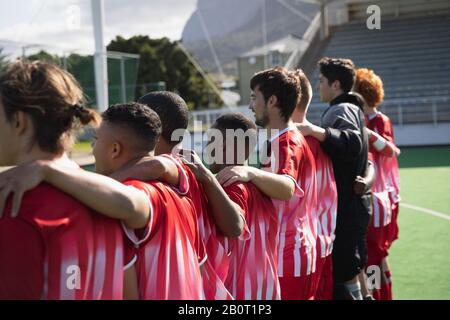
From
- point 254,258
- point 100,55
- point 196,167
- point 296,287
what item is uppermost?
point 100,55

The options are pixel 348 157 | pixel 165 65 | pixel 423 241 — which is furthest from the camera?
pixel 165 65

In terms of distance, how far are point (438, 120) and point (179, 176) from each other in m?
19.6

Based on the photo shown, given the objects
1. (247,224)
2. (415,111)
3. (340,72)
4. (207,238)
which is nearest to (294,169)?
(247,224)

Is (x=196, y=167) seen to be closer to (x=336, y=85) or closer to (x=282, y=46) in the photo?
(x=336, y=85)

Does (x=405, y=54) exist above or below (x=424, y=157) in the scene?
above

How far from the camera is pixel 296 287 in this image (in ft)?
10.4

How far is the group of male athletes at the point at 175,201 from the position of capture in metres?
1.58

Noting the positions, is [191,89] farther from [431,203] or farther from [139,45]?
[431,203]

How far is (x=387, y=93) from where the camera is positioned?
23.3 m

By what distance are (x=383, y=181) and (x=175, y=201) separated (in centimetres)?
338

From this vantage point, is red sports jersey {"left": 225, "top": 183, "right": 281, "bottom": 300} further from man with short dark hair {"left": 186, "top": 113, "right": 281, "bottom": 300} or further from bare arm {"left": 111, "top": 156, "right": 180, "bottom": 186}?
bare arm {"left": 111, "top": 156, "right": 180, "bottom": 186}

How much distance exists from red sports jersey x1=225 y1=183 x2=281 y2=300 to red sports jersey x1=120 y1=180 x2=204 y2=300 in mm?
568

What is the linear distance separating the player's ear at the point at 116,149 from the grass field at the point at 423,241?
11.6 ft

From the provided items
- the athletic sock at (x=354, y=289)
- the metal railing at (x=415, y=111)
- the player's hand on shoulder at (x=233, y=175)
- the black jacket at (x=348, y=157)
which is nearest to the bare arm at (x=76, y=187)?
A: the player's hand on shoulder at (x=233, y=175)
